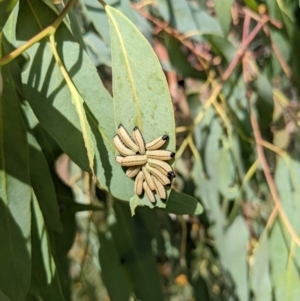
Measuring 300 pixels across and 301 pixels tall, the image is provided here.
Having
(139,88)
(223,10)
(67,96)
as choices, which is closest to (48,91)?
(67,96)

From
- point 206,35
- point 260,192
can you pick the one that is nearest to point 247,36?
point 206,35

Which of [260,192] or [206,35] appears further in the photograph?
[260,192]

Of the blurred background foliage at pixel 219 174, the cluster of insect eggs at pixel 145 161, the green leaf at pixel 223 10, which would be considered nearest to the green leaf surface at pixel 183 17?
the blurred background foliage at pixel 219 174

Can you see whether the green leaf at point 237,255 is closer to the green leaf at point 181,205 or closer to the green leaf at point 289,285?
the green leaf at point 289,285

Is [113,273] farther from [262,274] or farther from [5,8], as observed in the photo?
[5,8]

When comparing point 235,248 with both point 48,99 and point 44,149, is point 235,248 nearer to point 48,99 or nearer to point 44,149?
point 44,149

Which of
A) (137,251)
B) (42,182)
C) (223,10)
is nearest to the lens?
(42,182)
